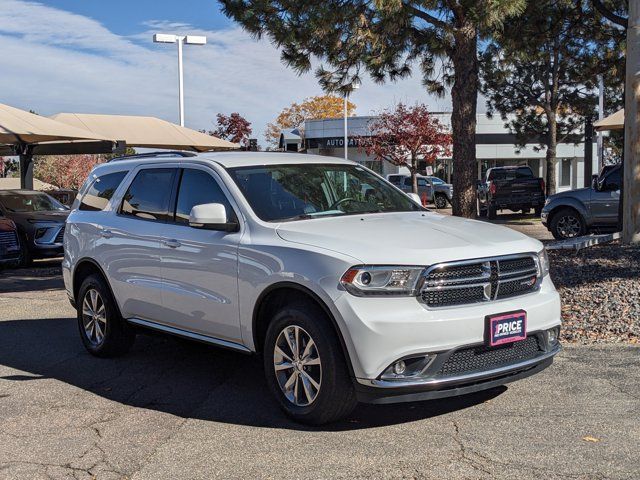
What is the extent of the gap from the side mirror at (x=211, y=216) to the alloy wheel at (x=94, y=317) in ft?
6.76

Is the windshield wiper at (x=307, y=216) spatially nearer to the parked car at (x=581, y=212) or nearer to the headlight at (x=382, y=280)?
the headlight at (x=382, y=280)

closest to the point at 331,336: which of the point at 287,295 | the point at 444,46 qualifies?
the point at 287,295

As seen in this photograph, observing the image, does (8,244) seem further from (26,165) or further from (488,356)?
(488,356)

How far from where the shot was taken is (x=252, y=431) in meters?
4.97

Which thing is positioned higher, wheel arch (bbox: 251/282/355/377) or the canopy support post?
the canopy support post

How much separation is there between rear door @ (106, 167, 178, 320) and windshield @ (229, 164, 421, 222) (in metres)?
0.92

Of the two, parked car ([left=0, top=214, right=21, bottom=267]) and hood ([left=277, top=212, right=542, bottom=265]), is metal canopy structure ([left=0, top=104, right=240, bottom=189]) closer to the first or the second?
parked car ([left=0, top=214, right=21, bottom=267])

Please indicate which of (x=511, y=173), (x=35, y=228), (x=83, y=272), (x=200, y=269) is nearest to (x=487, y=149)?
(x=511, y=173)

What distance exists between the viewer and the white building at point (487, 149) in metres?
53.0

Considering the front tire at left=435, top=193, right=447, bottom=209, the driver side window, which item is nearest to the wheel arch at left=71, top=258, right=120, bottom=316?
the driver side window

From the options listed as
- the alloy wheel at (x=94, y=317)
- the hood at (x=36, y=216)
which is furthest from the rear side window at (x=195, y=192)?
the hood at (x=36, y=216)

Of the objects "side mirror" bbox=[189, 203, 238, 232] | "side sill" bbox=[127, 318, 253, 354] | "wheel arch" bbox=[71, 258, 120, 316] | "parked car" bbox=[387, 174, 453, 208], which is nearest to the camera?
"side mirror" bbox=[189, 203, 238, 232]

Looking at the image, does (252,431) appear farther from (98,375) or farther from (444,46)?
(444,46)

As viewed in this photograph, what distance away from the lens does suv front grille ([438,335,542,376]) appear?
4629 millimetres
